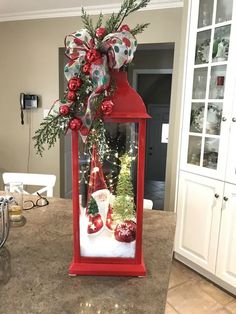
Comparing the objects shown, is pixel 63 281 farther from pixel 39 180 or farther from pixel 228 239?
pixel 228 239

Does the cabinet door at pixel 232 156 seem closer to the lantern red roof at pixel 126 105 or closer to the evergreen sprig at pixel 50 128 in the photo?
the lantern red roof at pixel 126 105

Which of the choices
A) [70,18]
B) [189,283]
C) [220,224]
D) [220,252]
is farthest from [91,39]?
[70,18]

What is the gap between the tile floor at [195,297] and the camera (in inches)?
75.0

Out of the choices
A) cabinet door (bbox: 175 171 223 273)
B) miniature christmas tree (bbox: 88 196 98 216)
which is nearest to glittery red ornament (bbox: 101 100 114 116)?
miniature christmas tree (bbox: 88 196 98 216)

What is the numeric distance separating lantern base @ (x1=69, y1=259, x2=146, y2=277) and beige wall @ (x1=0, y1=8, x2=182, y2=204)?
238 cm

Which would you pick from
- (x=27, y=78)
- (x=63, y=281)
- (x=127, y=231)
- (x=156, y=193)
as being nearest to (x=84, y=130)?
(x=127, y=231)

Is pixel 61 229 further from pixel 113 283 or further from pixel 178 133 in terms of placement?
pixel 178 133

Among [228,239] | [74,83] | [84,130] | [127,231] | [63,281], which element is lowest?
[228,239]

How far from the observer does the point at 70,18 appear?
2.90 m

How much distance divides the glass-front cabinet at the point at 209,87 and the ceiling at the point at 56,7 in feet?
2.00

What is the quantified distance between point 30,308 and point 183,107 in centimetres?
187

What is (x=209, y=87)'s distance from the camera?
2.09 meters

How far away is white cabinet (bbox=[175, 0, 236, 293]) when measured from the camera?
1.95m

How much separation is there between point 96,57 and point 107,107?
0.46ft
